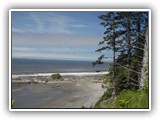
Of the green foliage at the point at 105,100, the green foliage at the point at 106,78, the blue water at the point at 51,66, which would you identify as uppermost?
the blue water at the point at 51,66

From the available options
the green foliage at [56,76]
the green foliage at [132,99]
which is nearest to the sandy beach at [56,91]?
the green foliage at [56,76]

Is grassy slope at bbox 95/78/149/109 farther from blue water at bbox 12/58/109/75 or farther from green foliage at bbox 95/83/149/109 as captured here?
blue water at bbox 12/58/109/75

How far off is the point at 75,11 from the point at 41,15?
27 centimetres

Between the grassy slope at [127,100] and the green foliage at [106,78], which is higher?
the green foliage at [106,78]

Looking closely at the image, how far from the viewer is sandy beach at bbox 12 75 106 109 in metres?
3.45

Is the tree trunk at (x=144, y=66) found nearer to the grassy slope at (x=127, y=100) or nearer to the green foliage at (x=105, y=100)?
the grassy slope at (x=127, y=100)

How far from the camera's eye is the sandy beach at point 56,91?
11.3ft

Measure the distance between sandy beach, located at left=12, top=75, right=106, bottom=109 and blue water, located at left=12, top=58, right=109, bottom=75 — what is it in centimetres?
6

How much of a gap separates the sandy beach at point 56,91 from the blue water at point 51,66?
0.06m

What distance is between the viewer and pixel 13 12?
3449 millimetres

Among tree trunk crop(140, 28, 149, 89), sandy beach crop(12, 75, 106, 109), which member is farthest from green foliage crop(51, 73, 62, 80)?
tree trunk crop(140, 28, 149, 89)

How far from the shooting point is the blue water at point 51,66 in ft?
11.3
